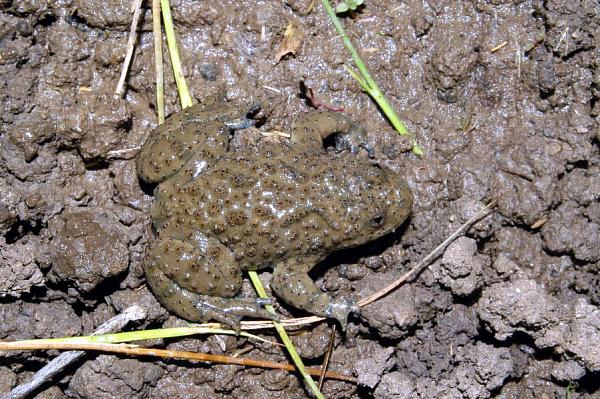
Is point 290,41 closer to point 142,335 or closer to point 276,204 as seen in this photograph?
point 276,204

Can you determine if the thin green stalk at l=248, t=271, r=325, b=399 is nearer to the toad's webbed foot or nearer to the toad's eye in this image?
the toad's webbed foot

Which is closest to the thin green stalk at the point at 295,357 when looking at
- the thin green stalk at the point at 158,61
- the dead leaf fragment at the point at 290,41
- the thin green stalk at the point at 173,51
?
the thin green stalk at the point at 158,61

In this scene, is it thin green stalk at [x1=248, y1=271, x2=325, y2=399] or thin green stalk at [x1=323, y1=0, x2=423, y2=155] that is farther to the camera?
thin green stalk at [x1=323, y1=0, x2=423, y2=155]

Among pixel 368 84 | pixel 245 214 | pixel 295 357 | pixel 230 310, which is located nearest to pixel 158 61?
pixel 245 214

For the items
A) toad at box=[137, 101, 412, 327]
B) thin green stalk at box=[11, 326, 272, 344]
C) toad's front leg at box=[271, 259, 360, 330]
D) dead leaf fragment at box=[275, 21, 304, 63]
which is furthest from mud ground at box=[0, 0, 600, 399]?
toad at box=[137, 101, 412, 327]

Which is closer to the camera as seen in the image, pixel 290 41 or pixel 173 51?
pixel 173 51

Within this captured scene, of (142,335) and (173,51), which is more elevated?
(173,51)

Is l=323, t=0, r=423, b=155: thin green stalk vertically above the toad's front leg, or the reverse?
l=323, t=0, r=423, b=155: thin green stalk
